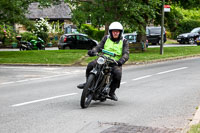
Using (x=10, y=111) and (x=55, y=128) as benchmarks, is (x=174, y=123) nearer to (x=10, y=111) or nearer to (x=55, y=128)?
(x=55, y=128)

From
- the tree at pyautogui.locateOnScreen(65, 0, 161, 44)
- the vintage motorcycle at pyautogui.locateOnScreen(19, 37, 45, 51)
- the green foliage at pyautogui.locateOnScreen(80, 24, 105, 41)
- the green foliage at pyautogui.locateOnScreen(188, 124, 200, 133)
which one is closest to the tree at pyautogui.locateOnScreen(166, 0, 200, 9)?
the tree at pyautogui.locateOnScreen(65, 0, 161, 44)

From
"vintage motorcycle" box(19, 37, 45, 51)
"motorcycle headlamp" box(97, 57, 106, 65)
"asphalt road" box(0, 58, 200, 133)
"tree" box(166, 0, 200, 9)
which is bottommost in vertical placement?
"vintage motorcycle" box(19, 37, 45, 51)

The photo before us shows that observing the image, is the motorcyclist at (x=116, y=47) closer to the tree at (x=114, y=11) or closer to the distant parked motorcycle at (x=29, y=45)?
the tree at (x=114, y=11)

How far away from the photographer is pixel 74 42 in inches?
1487

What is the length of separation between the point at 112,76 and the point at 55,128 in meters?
2.68

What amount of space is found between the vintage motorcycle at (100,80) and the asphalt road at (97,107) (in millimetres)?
237

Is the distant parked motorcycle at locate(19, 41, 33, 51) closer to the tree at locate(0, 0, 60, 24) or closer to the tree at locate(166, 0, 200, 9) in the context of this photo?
the tree at locate(0, 0, 60, 24)

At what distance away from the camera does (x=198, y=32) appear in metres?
49.8

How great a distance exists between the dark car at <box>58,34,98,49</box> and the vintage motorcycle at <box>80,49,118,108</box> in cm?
2822

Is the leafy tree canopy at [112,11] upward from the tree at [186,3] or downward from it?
downward

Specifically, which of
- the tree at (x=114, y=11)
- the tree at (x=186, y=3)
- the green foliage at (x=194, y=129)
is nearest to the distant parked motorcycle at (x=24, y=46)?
the tree at (x=114, y=11)

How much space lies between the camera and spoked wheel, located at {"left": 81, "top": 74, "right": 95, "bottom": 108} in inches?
336

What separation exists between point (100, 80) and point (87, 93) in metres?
0.47

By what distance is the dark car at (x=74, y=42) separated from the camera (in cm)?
3744
